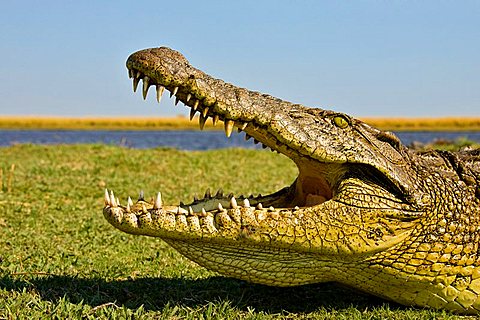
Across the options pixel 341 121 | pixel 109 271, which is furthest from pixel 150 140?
pixel 341 121

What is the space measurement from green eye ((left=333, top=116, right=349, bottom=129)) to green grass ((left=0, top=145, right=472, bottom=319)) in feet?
3.91

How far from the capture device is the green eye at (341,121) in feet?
11.9

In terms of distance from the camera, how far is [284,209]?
11.4 feet

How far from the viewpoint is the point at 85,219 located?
7207 millimetres

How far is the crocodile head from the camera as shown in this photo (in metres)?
3.34

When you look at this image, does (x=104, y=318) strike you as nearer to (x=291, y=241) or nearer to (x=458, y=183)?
(x=291, y=241)

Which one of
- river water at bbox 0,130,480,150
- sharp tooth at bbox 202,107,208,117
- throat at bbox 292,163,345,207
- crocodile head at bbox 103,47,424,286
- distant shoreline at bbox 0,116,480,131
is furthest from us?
distant shoreline at bbox 0,116,480,131

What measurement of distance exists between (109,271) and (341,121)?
2347 mm

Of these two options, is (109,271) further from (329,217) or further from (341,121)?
(341,121)

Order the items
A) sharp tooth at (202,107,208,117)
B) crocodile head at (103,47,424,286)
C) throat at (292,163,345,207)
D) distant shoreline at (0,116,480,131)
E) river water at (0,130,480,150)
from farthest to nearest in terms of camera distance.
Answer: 1. distant shoreline at (0,116,480,131)
2. river water at (0,130,480,150)
3. throat at (292,163,345,207)
4. sharp tooth at (202,107,208,117)
5. crocodile head at (103,47,424,286)

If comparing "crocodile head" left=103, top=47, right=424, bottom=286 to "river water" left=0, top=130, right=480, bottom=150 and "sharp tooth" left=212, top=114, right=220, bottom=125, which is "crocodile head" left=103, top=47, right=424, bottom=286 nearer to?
"sharp tooth" left=212, top=114, right=220, bottom=125

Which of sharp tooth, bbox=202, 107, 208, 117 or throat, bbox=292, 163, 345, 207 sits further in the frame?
throat, bbox=292, 163, 345, 207

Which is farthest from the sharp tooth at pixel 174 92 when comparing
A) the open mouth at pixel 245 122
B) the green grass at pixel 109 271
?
the green grass at pixel 109 271

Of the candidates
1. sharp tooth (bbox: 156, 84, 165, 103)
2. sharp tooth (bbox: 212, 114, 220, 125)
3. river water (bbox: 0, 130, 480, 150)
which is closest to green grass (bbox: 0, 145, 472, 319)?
sharp tooth (bbox: 212, 114, 220, 125)
